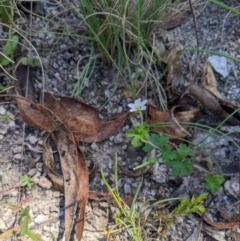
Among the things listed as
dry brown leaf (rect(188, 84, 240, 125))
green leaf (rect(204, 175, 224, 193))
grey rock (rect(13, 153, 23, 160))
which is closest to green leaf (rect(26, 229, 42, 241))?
grey rock (rect(13, 153, 23, 160))

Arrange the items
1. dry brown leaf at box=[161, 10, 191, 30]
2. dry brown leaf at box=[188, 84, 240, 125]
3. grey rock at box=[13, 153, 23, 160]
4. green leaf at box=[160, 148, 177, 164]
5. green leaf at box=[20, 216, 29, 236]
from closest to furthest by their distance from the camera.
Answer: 1. green leaf at box=[20, 216, 29, 236]
2. green leaf at box=[160, 148, 177, 164]
3. grey rock at box=[13, 153, 23, 160]
4. dry brown leaf at box=[188, 84, 240, 125]
5. dry brown leaf at box=[161, 10, 191, 30]

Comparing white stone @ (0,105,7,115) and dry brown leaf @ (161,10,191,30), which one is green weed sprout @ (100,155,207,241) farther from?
dry brown leaf @ (161,10,191,30)

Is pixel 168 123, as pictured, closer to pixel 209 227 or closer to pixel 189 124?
pixel 189 124

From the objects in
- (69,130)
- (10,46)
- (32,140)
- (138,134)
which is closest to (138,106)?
(138,134)

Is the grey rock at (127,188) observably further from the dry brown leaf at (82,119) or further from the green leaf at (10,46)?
the green leaf at (10,46)

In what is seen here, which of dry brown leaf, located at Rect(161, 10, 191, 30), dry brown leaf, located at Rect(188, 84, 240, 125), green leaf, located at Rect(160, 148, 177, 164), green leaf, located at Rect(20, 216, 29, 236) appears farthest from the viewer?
dry brown leaf, located at Rect(161, 10, 191, 30)

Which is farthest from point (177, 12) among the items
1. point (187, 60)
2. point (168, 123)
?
point (168, 123)

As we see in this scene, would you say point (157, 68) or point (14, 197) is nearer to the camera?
point (14, 197)
